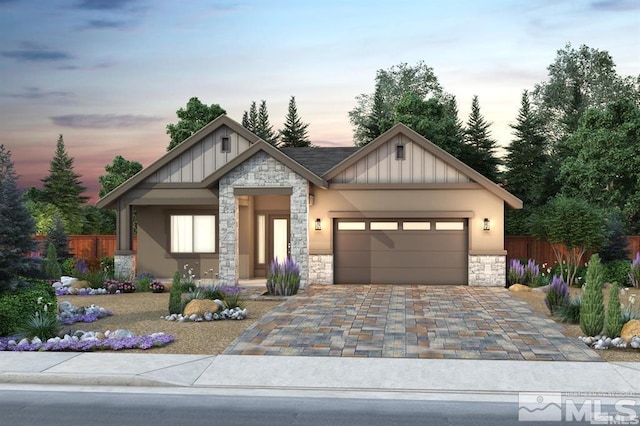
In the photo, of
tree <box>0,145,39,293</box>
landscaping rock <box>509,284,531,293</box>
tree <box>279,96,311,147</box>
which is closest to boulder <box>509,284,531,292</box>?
landscaping rock <box>509,284,531,293</box>

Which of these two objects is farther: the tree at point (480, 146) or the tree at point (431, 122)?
the tree at point (480, 146)

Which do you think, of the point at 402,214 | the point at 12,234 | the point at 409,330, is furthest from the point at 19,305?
the point at 402,214

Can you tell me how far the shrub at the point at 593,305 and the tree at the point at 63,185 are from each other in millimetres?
48932

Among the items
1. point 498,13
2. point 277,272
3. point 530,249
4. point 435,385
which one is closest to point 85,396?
point 435,385

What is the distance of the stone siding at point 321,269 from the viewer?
21.5 m

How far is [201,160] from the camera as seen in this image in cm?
2230

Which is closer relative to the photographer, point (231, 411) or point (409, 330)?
point (231, 411)

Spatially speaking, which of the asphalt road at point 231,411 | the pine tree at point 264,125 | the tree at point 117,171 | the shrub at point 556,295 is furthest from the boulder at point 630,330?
the pine tree at point 264,125

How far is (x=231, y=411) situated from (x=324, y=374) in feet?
6.21

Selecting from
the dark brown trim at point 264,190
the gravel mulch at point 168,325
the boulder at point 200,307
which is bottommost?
the gravel mulch at point 168,325

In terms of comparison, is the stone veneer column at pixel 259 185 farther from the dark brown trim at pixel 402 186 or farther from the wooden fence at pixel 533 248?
the wooden fence at pixel 533 248

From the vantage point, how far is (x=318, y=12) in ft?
92.8

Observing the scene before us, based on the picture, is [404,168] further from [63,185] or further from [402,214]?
[63,185]

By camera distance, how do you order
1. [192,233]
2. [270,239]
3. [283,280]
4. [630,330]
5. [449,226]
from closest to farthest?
[630,330], [283,280], [449,226], [270,239], [192,233]
